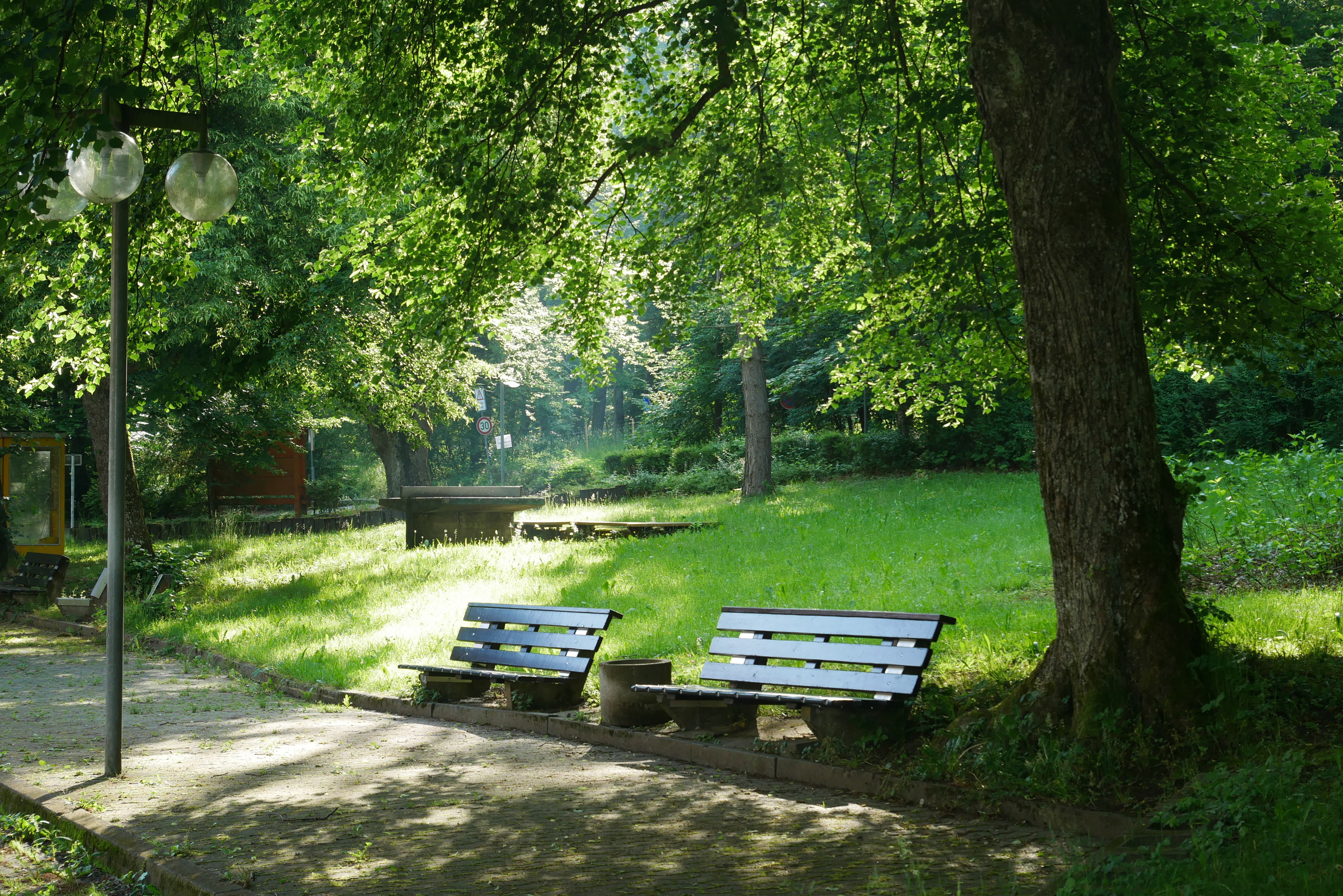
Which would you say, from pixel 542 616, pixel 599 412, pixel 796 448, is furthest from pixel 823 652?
pixel 599 412

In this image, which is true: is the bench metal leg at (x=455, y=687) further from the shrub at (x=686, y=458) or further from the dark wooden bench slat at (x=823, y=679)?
the shrub at (x=686, y=458)

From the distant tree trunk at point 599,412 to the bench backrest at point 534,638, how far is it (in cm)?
6600

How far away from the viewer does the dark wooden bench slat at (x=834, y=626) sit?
275 inches

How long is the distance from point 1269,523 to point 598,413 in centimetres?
6726

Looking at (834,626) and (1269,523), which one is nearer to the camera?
(834,626)

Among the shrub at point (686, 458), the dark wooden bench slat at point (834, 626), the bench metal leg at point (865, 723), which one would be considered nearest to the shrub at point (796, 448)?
the shrub at point (686, 458)

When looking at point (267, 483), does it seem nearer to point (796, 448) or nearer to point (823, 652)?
point (796, 448)

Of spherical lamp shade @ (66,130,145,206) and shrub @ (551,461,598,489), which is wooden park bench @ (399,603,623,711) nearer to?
spherical lamp shade @ (66,130,145,206)

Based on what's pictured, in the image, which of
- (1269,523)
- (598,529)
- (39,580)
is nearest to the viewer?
(1269,523)

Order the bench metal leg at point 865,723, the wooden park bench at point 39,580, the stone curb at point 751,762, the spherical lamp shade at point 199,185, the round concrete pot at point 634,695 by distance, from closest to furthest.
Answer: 1. the stone curb at point 751,762
2. the bench metal leg at point 865,723
3. the spherical lamp shade at point 199,185
4. the round concrete pot at point 634,695
5. the wooden park bench at point 39,580

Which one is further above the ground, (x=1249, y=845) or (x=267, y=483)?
(x=267, y=483)

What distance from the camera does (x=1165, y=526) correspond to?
6266 millimetres

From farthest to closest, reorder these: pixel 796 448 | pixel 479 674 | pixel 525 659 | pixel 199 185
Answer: pixel 796 448 → pixel 479 674 → pixel 525 659 → pixel 199 185

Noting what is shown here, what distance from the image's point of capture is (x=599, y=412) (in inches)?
3076
